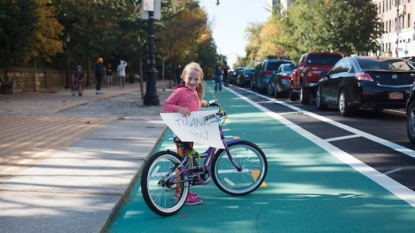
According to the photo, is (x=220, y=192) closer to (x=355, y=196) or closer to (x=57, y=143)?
(x=355, y=196)

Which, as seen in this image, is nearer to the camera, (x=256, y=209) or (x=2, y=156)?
(x=256, y=209)

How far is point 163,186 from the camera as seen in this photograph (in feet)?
19.5

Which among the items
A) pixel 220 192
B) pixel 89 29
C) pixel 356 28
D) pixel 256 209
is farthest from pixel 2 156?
pixel 356 28

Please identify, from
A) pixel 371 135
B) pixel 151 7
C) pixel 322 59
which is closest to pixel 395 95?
pixel 371 135

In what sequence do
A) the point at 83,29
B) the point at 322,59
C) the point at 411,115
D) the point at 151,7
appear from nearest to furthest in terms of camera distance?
the point at 411,115 < the point at 151,7 < the point at 322,59 < the point at 83,29

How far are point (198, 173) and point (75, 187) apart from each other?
1.53m

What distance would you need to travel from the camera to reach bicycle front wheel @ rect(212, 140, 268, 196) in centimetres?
654

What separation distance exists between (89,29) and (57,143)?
1253 inches

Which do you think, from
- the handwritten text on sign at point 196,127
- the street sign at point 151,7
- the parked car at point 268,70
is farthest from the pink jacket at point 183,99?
the parked car at point 268,70

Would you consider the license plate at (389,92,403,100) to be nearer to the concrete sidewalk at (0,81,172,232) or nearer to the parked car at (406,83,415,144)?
the parked car at (406,83,415,144)

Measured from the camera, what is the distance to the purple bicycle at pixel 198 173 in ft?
19.0

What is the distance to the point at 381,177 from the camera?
759cm

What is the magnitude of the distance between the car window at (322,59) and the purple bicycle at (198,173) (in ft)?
55.1

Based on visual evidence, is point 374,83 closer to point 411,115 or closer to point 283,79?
point 411,115
